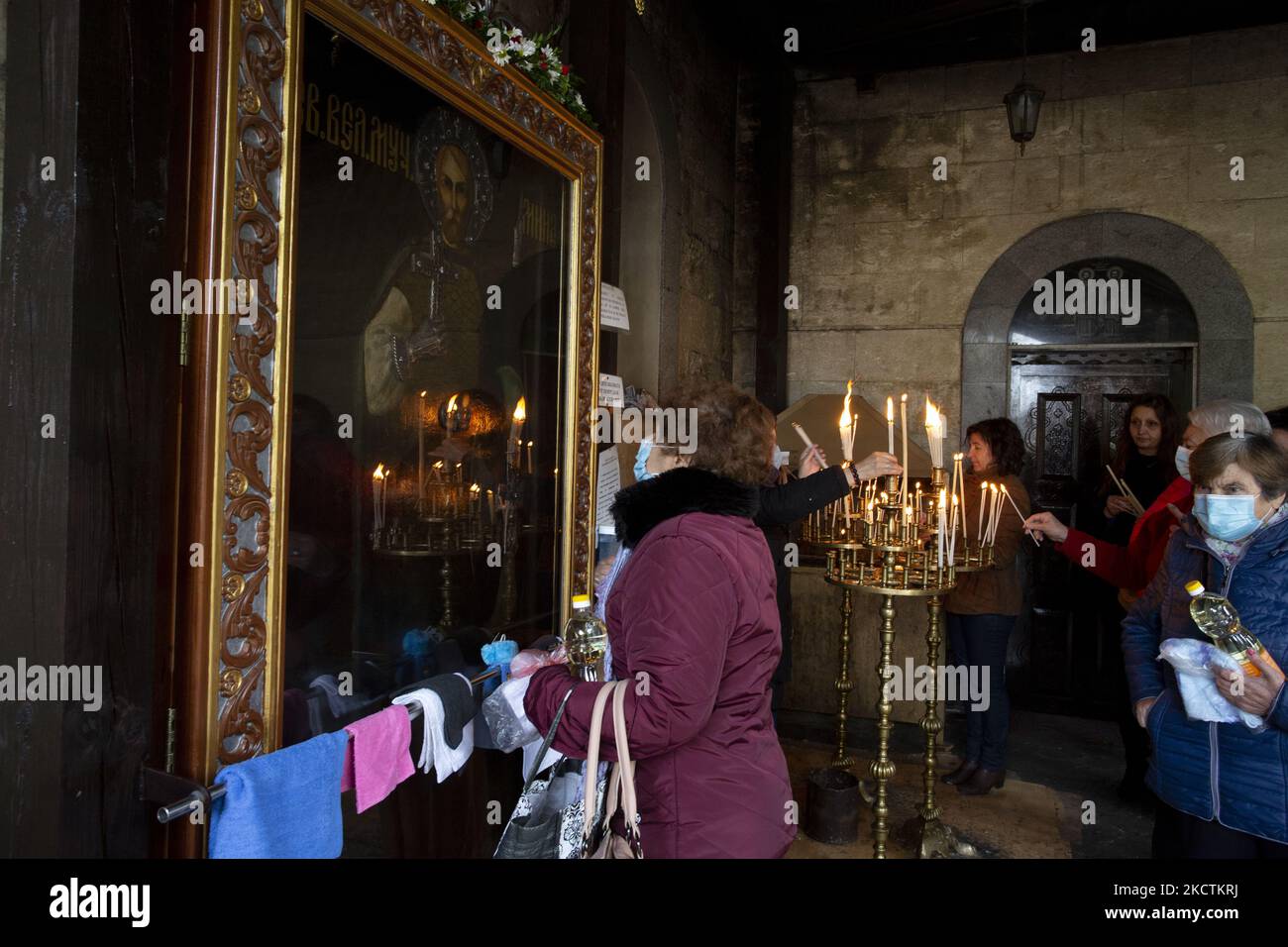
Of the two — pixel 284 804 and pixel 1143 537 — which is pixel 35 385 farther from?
pixel 1143 537

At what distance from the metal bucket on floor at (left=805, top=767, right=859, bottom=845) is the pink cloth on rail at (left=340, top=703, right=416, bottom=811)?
268cm

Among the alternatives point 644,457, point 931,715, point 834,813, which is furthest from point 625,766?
point 931,715

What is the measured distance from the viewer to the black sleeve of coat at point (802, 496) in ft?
12.7

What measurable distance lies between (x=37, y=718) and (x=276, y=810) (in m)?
0.52

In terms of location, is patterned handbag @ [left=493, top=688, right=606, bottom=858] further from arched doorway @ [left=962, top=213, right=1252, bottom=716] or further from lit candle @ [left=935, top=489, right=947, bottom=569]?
arched doorway @ [left=962, top=213, right=1252, bottom=716]

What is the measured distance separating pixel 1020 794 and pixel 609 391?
3.52m

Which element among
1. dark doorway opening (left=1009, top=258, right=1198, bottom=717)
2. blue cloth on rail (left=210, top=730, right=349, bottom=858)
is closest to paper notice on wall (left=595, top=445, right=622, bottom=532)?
blue cloth on rail (left=210, top=730, right=349, bottom=858)

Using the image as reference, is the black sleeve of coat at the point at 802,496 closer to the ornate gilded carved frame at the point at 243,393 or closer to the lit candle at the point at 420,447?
the lit candle at the point at 420,447

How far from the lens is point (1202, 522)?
8.02 feet

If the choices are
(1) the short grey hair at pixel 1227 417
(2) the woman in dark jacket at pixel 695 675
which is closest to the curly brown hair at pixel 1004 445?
(1) the short grey hair at pixel 1227 417

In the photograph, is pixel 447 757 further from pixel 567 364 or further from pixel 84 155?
pixel 84 155

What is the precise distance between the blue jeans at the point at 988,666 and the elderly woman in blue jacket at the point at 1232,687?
2.32 meters

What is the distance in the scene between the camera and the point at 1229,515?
239cm
